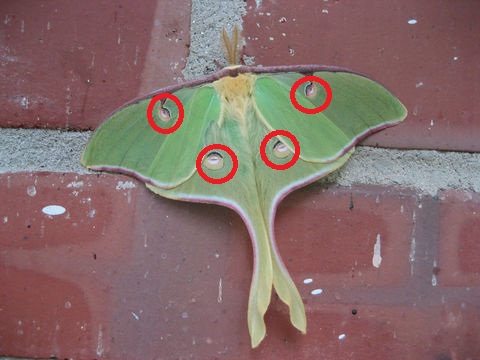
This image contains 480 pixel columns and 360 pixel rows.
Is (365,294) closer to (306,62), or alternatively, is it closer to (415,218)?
(415,218)

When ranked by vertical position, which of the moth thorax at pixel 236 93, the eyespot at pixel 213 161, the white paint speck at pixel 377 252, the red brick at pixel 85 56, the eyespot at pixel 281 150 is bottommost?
the white paint speck at pixel 377 252

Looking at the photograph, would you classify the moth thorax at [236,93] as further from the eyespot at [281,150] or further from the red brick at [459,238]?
the red brick at [459,238]

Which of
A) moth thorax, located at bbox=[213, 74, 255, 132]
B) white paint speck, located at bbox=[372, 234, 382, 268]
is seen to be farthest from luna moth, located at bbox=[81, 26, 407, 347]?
white paint speck, located at bbox=[372, 234, 382, 268]

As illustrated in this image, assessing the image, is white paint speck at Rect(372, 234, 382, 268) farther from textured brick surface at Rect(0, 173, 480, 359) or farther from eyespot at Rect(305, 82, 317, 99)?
eyespot at Rect(305, 82, 317, 99)

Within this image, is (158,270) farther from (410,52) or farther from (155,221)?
(410,52)

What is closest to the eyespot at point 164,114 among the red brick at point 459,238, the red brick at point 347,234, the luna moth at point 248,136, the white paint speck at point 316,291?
the luna moth at point 248,136
